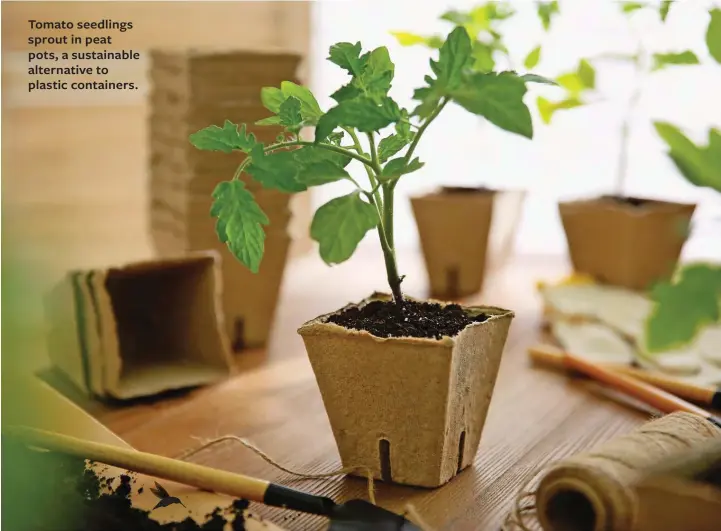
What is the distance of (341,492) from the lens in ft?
2.78

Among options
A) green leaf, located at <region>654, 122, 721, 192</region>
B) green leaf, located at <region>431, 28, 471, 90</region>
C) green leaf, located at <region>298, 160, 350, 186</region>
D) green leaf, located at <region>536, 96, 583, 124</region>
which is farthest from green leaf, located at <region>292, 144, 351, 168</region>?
green leaf, located at <region>536, 96, 583, 124</region>

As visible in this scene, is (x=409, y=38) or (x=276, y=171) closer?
(x=276, y=171)

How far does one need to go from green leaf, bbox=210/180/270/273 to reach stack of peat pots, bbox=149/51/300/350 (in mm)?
526

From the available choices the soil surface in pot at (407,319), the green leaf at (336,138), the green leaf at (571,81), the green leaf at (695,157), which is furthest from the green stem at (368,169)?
the green leaf at (571,81)

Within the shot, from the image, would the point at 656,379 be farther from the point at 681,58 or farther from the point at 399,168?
the point at 399,168

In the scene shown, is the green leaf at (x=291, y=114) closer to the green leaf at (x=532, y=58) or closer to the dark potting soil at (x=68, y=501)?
the dark potting soil at (x=68, y=501)

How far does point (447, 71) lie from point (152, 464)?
0.44 m

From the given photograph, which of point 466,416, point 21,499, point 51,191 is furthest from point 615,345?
point 51,191

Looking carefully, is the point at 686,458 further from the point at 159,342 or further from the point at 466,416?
the point at 159,342

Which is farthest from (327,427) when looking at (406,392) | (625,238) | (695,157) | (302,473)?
(625,238)

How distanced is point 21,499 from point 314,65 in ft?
4.99

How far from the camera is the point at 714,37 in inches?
26.1

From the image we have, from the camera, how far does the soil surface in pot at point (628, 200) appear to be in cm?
156

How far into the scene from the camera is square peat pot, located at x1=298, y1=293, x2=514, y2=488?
79 centimetres
